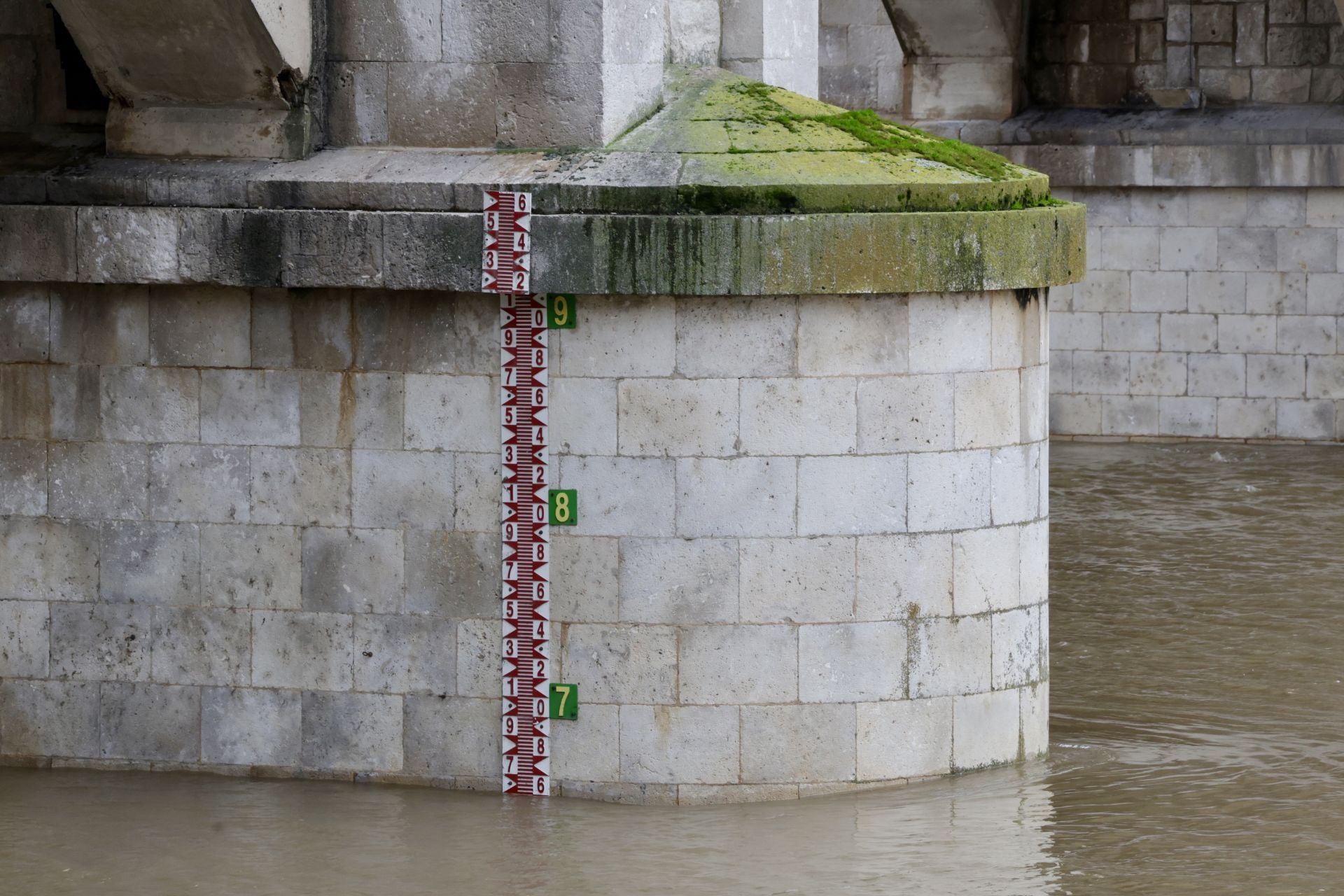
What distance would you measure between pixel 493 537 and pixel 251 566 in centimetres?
106

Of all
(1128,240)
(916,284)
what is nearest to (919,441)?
(916,284)

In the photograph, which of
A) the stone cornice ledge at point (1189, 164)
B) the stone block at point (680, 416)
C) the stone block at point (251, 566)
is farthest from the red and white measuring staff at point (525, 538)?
the stone cornice ledge at point (1189, 164)

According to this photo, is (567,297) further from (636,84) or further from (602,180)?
(636,84)

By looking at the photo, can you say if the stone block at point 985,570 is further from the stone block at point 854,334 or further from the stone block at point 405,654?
the stone block at point 405,654

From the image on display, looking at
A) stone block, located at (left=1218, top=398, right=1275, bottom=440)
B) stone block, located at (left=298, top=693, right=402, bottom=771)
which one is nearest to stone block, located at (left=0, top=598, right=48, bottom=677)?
stone block, located at (left=298, top=693, right=402, bottom=771)

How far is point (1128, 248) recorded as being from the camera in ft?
59.3

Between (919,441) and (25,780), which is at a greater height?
(919,441)

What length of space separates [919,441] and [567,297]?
1.48 m

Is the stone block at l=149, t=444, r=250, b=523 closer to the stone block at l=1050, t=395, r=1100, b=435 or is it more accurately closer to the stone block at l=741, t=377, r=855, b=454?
the stone block at l=741, t=377, r=855, b=454

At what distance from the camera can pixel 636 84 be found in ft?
29.1

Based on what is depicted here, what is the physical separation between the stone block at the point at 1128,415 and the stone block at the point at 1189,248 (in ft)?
3.75

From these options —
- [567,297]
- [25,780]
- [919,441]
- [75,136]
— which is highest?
[75,136]

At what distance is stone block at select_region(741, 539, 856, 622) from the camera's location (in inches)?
331

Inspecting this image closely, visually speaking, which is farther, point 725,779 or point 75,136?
point 75,136
